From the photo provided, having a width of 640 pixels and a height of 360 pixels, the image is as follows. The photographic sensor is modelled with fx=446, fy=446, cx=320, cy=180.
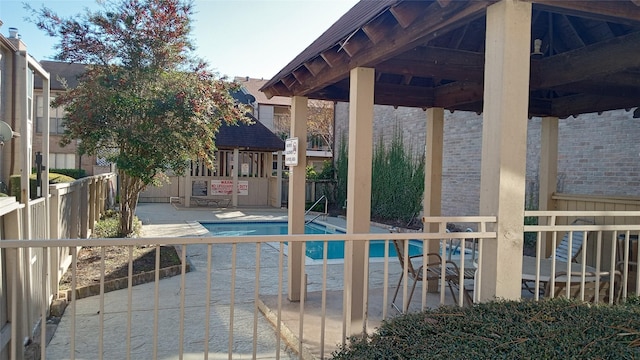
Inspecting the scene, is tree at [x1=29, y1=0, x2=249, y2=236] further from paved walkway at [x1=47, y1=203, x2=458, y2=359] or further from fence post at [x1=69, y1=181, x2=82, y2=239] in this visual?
paved walkway at [x1=47, y1=203, x2=458, y2=359]

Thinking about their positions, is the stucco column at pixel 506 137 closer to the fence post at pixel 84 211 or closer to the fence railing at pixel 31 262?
the fence railing at pixel 31 262

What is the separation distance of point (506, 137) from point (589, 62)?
2113mm

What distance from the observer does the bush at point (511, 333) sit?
7.04 ft

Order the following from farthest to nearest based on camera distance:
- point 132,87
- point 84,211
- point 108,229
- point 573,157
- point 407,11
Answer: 1. point 108,229
2. point 573,157
3. point 132,87
4. point 84,211
5. point 407,11

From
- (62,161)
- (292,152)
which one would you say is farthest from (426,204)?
(62,161)

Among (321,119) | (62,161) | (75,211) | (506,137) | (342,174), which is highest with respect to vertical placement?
(321,119)

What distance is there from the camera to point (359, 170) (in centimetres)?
388

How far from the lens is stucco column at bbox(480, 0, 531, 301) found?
8.73 feet

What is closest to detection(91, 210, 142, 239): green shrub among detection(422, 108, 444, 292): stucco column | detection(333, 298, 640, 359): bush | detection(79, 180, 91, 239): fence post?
detection(79, 180, 91, 239): fence post

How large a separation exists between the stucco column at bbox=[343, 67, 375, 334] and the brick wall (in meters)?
6.14

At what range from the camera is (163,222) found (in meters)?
13.3

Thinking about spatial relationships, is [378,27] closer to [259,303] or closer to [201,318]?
[259,303]

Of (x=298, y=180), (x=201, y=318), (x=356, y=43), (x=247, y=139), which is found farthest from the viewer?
(x=247, y=139)

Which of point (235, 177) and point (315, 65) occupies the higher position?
point (315, 65)
